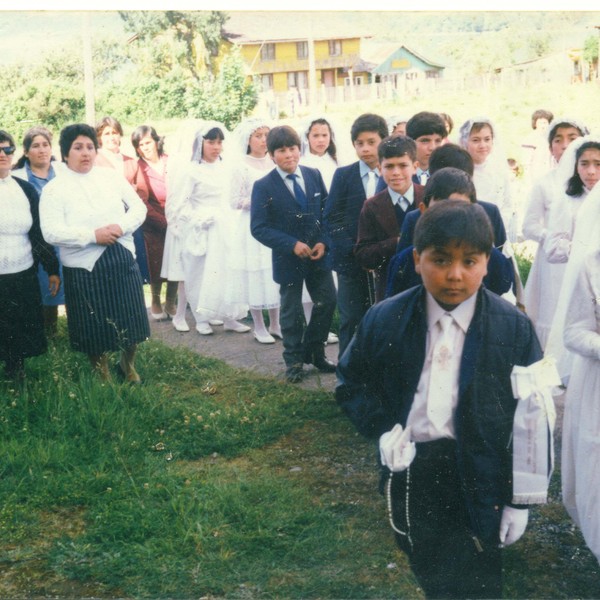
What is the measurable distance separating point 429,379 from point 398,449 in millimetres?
232

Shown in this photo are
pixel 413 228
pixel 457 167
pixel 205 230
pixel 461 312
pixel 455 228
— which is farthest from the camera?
pixel 205 230

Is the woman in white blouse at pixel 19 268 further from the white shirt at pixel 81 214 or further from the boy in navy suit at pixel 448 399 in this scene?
the boy in navy suit at pixel 448 399

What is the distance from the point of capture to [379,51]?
6152 mm

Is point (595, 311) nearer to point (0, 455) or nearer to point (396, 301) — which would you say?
point (396, 301)

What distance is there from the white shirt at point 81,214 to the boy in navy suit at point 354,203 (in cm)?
138

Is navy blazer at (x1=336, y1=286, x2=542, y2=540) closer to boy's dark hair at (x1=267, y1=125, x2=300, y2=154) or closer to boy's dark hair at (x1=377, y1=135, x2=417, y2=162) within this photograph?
boy's dark hair at (x1=377, y1=135, x2=417, y2=162)

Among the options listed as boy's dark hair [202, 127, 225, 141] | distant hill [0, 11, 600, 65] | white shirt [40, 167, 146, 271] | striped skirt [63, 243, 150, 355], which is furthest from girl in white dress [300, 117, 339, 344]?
white shirt [40, 167, 146, 271]

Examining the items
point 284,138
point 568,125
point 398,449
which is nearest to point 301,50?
point 284,138

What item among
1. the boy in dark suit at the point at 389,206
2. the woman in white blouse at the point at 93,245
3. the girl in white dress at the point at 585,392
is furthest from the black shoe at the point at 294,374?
the girl in white dress at the point at 585,392

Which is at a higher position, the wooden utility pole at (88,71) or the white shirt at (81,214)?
the wooden utility pole at (88,71)

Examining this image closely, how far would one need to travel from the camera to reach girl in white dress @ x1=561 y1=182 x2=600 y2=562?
130 inches

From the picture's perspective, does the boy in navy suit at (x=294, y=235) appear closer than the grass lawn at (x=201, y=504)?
No

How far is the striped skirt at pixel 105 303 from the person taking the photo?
18.8 ft

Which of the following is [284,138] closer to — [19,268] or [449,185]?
[19,268]
